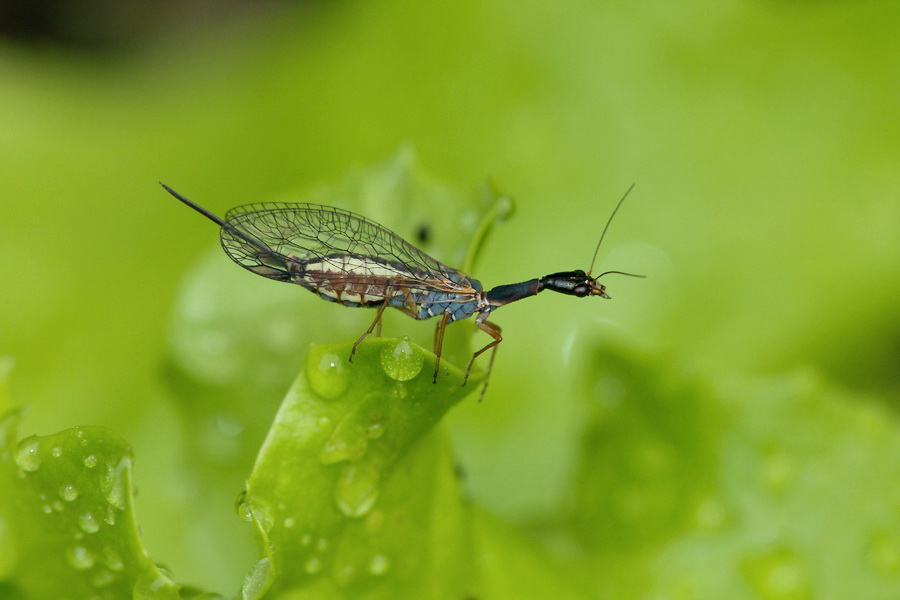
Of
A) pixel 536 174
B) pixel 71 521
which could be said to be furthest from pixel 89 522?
pixel 536 174

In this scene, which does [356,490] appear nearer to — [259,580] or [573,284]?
[259,580]

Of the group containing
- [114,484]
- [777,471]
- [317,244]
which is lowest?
[114,484]

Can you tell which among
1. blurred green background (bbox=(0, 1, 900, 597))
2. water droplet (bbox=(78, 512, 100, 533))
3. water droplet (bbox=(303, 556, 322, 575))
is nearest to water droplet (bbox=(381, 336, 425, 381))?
water droplet (bbox=(303, 556, 322, 575))

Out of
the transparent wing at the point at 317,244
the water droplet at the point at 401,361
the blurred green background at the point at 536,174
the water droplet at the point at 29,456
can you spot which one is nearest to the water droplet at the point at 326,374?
the water droplet at the point at 401,361

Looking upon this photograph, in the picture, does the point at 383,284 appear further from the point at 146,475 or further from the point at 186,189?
the point at 186,189

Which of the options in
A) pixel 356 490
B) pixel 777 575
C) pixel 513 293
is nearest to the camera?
pixel 356 490

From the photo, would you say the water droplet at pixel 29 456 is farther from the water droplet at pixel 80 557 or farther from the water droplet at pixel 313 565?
the water droplet at pixel 313 565

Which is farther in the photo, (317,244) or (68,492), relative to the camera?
(317,244)
